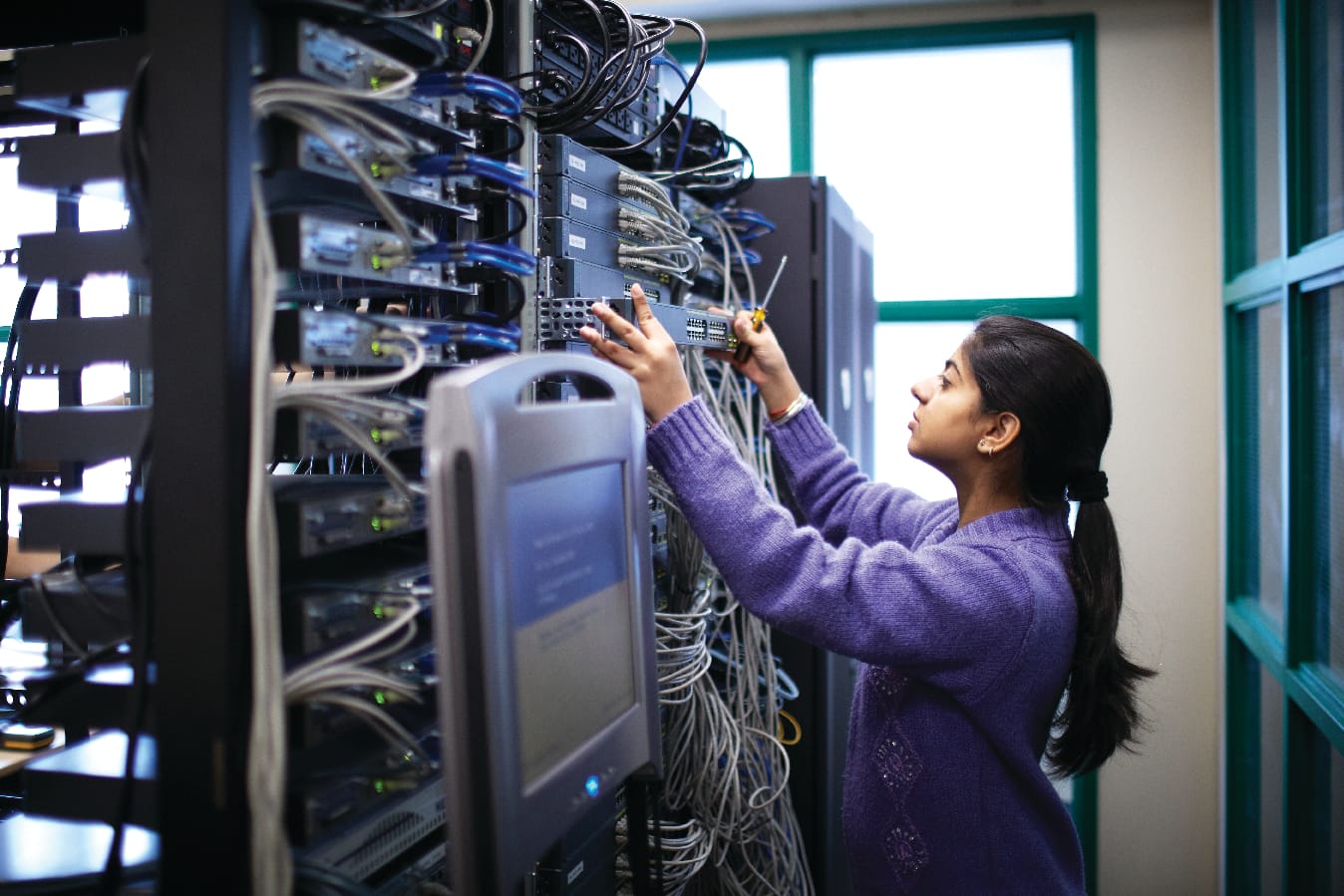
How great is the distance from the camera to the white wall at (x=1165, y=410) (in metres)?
3.02

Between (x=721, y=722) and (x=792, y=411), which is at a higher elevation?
(x=792, y=411)

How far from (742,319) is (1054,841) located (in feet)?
2.78

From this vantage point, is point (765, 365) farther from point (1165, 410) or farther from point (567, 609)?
point (1165, 410)

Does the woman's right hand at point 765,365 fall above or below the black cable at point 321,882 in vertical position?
above

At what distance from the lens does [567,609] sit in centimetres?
79

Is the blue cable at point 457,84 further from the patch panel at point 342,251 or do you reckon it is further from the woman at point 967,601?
the woman at point 967,601

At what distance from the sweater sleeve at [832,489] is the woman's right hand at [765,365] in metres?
0.04

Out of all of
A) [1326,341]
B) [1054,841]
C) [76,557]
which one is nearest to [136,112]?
[76,557]

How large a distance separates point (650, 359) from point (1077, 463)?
58cm

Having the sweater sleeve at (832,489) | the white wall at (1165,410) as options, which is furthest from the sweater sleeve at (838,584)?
the white wall at (1165,410)

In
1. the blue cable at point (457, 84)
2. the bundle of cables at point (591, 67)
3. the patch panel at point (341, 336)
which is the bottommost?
the patch panel at point (341, 336)

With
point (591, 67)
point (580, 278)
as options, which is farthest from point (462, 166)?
point (591, 67)

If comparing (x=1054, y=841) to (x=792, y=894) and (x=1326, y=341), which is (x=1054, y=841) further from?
(x=1326, y=341)

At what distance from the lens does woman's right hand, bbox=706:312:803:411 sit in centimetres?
157
